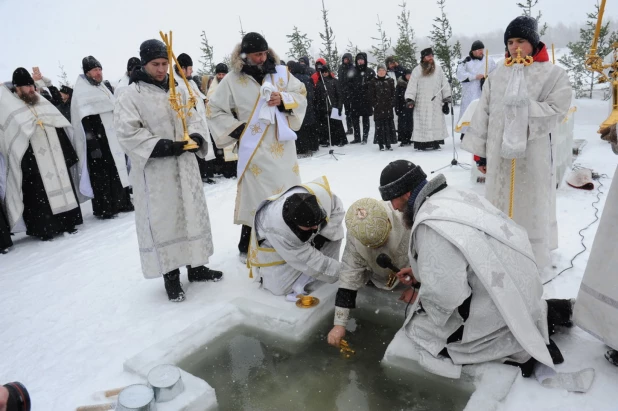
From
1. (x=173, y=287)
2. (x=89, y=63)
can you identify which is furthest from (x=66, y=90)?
(x=173, y=287)

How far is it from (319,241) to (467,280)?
156 centimetres

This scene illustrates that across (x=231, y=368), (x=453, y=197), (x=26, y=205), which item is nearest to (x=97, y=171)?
(x=26, y=205)

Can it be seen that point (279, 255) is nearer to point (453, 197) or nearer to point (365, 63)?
point (453, 197)

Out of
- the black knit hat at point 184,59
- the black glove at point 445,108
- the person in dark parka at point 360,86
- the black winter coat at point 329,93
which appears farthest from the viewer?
the black winter coat at point 329,93

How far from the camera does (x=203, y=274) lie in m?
3.99

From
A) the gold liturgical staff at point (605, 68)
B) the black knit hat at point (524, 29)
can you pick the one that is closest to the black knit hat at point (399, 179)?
the gold liturgical staff at point (605, 68)

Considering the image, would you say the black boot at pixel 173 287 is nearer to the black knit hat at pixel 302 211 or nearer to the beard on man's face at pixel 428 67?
the black knit hat at pixel 302 211

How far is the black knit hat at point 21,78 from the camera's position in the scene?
5.33 metres

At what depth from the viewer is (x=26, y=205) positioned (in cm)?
573

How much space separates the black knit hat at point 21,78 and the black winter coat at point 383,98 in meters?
5.97

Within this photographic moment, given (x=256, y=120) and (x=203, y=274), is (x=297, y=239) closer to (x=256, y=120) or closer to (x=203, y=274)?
(x=203, y=274)

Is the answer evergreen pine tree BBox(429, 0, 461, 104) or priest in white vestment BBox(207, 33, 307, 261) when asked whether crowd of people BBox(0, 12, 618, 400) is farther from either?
evergreen pine tree BBox(429, 0, 461, 104)

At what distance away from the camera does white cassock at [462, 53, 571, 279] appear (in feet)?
10.3

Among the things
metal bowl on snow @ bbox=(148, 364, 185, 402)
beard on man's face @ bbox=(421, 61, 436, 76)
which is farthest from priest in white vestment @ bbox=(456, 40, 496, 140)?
metal bowl on snow @ bbox=(148, 364, 185, 402)
